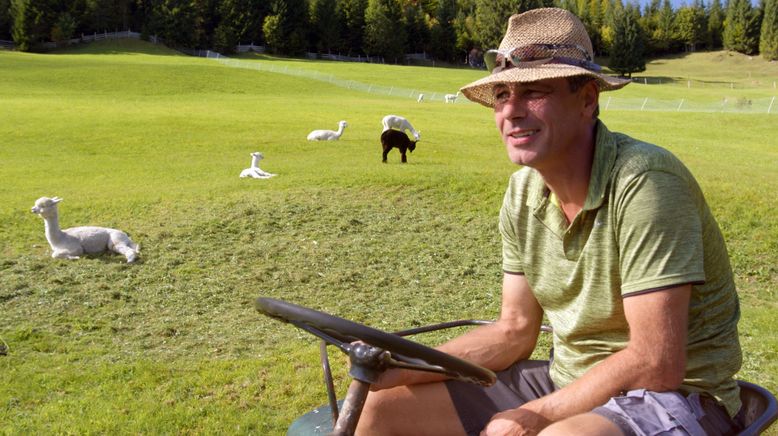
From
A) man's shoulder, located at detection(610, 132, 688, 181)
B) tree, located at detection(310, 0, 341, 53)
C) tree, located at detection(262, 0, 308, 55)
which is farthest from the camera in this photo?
tree, located at detection(310, 0, 341, 53)

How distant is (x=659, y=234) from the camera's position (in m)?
2.44

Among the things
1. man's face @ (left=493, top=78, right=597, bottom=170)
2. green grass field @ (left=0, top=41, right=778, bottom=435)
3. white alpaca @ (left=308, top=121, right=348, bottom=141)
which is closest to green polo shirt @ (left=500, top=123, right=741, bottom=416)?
man's face @ (left=493, top=78, right=597, bottom=170)

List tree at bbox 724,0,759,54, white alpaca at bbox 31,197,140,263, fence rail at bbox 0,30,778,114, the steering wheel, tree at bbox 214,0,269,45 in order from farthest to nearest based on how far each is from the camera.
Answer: tree at bbox 724,0,759,54, tree at bbox 214,0,269,45, fence rail at bbox 0,30,778,114, white alpaca at bbox 31,197,140,263, the steering wheel

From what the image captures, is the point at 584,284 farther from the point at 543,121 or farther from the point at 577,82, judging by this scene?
the point at 577,82

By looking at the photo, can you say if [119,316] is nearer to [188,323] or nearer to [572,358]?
[188,323]

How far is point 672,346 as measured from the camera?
7.98ft

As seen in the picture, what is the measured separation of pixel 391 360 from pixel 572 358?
3.67 ft

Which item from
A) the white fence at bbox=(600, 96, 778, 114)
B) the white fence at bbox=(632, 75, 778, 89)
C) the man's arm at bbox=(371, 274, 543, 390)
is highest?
the man's arm at bbox=(371, 274, 543, 390)

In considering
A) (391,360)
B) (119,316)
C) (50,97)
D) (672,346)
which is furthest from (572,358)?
(50,97)

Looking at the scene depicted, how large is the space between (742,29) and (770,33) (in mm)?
9046

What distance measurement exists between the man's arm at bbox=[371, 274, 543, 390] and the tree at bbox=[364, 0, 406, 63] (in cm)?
8999

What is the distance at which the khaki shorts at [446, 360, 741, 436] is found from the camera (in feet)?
7.79

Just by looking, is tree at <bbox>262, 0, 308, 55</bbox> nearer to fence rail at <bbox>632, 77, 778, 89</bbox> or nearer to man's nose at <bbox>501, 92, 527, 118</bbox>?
fence rail at <bbox>632, 77, 778, 89</bbox>

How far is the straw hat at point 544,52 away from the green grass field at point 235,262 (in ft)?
9.95
